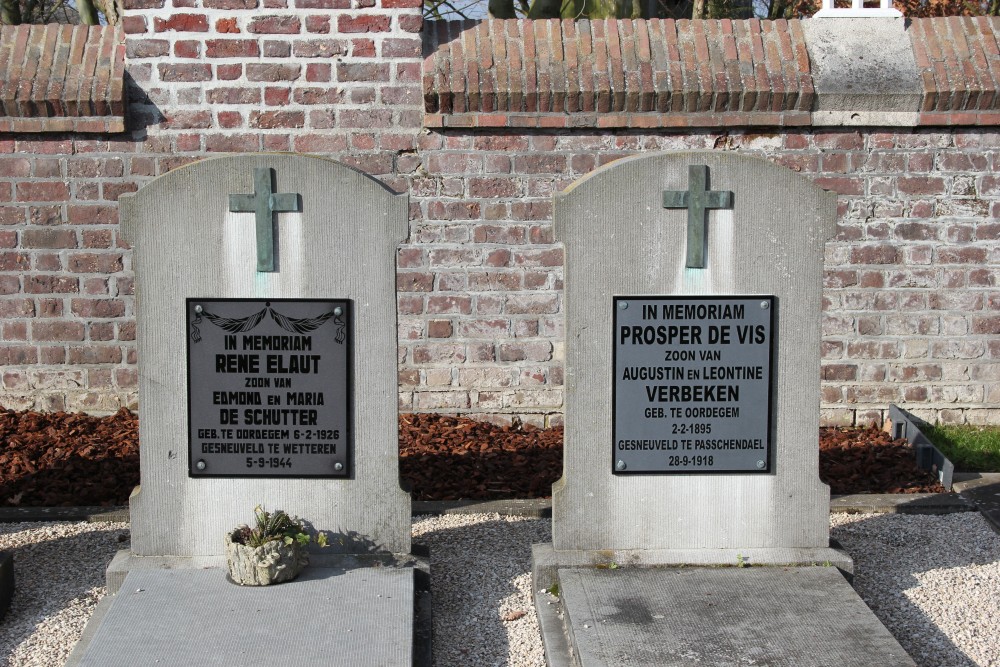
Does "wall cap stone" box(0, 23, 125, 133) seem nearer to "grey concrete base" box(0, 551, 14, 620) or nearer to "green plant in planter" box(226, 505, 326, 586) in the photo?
"grey concrete base" box(0, 551, 14, 620)

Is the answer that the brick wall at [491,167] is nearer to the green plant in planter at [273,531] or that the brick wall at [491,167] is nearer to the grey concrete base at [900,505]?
the grey concrete base at [900,505]

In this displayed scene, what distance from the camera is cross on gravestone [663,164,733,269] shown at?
4.84 metres

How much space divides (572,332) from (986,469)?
3378 mm

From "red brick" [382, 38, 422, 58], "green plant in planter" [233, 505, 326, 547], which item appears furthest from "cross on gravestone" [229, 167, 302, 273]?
"red brick" [382, 38, 422, 58]

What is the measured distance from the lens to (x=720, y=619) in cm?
439

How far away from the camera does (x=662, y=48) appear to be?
23.6 ft

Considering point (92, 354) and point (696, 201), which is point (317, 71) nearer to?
point (92, 354)

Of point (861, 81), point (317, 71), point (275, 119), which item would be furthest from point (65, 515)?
point (861, 81)

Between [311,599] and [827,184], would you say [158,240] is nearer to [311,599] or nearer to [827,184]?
[311,599]

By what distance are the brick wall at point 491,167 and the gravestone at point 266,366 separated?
241 centimetres

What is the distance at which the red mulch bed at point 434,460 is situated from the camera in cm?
631

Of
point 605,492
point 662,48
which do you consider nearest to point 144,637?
point 605,492

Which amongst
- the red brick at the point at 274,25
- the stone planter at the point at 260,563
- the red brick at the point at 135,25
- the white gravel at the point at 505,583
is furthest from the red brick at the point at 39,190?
the stone planter at the point at 260,563

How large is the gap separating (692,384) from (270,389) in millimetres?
1835
